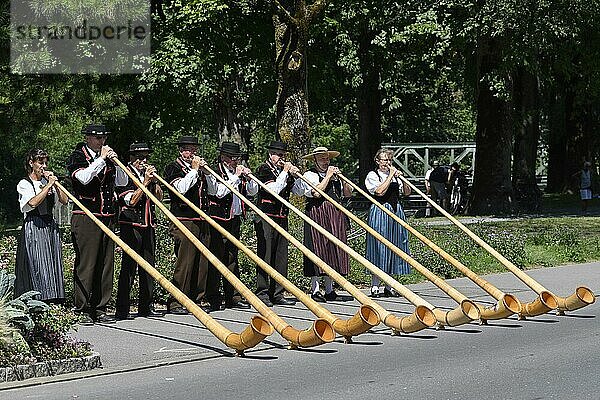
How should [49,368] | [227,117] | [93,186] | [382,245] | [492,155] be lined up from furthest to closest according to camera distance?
[227,117] < [492,155] < [382,245] < [93,186] < [49,368]

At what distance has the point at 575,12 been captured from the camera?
2586cm

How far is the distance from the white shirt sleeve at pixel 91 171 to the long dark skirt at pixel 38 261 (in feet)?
1.76

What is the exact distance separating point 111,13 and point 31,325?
1237cm

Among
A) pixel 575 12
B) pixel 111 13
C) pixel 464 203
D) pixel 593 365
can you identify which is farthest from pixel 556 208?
pixel 593 365

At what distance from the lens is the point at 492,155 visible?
99.1ft

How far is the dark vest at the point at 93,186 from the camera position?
1148 cm

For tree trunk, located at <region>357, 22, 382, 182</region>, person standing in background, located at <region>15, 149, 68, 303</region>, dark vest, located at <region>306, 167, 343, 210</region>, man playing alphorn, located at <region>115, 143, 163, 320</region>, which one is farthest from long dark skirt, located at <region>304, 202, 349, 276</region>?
tree trunk, located at <region>357, 22, 382, 182</region>

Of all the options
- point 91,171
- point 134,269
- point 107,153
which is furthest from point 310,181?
point 91,171

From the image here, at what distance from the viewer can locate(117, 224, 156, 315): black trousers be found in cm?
1212

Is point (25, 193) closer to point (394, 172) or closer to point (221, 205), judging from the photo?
A: point (221, 205)

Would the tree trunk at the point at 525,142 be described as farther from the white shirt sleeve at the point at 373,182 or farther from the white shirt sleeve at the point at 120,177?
the white shirt sleeve at the point at 120,177

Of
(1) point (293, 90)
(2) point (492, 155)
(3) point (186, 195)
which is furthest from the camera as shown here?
(2) point (492, 155)

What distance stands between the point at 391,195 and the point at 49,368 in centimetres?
609

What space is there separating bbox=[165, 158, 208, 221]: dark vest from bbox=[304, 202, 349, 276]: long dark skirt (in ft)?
5.47
